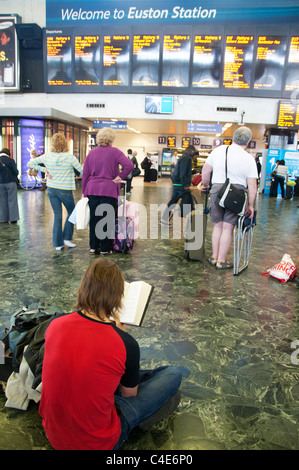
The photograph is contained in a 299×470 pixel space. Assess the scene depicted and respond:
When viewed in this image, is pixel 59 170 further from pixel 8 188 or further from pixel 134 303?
pixel 134 303

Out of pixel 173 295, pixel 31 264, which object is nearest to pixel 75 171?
pixel 31 264

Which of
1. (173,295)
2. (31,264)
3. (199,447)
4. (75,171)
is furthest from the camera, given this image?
(75,171)

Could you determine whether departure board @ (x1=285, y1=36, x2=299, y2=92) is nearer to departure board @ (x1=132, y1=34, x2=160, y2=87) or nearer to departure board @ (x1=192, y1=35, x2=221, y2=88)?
departure board @ (x1=192, y1=35, x2=221, y2=88)

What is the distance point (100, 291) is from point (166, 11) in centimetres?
1720

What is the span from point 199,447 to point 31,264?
347 centimetres

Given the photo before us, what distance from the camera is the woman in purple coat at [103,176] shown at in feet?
16.0

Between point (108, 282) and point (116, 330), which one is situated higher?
point (108, 282)

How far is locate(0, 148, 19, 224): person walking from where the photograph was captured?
693cm

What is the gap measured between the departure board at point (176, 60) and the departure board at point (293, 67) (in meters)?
4.16

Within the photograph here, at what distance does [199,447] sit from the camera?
178 cm

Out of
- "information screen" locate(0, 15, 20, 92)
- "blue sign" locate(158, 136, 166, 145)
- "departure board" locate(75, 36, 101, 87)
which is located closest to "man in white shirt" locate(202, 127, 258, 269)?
"departure board" locate(75, 36, 101, 87)

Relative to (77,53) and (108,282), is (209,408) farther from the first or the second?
(77,53)

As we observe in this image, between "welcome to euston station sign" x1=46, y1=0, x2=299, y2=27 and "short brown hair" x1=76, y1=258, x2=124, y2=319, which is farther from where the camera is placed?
"welcome to euston station sign" x1=46, y1=0, x2=299, y2=27

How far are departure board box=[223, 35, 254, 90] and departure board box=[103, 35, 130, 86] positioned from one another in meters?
4.21
